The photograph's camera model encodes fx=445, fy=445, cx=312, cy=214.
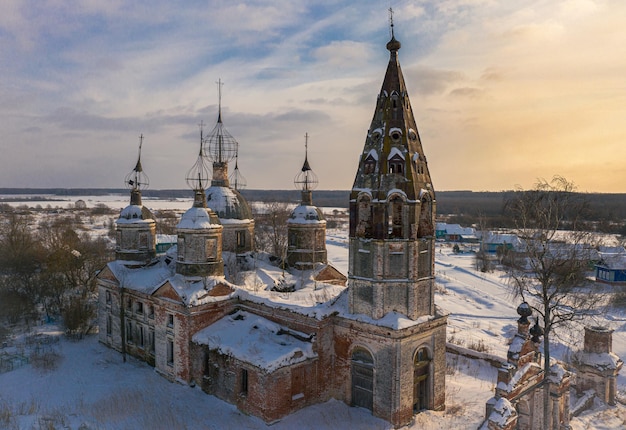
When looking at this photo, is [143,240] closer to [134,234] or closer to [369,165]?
[134,234]

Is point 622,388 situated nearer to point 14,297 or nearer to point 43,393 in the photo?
point 43,393

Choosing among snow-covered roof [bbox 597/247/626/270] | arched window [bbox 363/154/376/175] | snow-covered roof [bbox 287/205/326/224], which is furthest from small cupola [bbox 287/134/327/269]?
snow-covered roof [bbox 597/247/626/270]

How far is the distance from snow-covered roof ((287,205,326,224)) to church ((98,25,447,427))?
5.20m

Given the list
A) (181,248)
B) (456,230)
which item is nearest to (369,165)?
(181,248)

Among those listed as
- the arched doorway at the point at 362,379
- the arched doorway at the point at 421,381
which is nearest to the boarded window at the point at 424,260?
the arched doorway at the point at 421,381

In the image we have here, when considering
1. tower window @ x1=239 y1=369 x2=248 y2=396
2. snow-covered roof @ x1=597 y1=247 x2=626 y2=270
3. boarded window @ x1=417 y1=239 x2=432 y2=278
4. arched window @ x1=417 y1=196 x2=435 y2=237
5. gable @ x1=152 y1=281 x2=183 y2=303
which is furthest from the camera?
snow-covered roof @ x1=597 y1=247 x2=626 y2=270

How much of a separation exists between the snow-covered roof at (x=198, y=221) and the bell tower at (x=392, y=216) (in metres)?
7.40

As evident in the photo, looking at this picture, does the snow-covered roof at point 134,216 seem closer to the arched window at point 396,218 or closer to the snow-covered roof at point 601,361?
the arched window at point 396,218

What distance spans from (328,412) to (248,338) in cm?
426

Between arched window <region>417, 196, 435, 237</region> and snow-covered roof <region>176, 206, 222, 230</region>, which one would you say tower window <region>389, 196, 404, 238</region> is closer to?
arched window <region>417, 196, 435, 237</region>

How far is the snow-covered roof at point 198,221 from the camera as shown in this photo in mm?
20781

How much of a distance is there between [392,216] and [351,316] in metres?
4.17

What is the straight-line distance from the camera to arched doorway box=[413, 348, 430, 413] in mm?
17000

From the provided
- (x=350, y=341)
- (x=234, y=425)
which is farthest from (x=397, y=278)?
(x=234, y=425)
